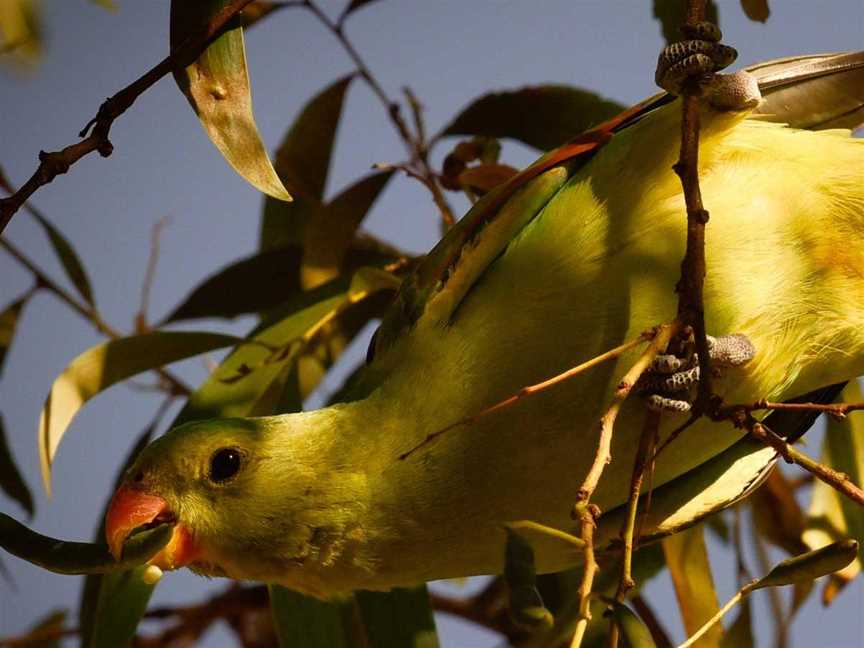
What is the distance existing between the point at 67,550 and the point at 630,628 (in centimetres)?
72

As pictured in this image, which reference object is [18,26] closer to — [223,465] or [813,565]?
[223,465]

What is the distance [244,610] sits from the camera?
3.16 meters

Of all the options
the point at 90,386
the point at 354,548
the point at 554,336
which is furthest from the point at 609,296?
the point at 90,386

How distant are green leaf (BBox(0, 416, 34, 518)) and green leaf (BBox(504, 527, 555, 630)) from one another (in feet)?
6.01

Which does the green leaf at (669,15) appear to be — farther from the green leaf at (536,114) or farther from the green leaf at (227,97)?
the green leaf at (227,97)

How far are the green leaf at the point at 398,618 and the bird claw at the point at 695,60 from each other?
104 cm

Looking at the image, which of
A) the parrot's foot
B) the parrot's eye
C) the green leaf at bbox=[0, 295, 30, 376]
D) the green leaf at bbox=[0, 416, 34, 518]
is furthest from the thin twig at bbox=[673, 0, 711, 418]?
the green leaf at bbox=[0, 295, 30, 376]

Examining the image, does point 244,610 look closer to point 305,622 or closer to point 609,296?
point 305,622

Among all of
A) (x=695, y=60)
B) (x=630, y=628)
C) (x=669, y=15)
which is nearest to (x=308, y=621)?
(x=630, y=628)

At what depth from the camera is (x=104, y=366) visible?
7.50ft

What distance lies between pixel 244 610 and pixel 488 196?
5.54 feet

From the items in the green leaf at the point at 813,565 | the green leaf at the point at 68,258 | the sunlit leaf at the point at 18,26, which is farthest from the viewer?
the green leaf at the point at 68,258

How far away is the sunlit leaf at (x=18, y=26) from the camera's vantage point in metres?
2.08

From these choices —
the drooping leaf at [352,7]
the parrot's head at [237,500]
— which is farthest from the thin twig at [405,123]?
the parrot's head at [237,500]
